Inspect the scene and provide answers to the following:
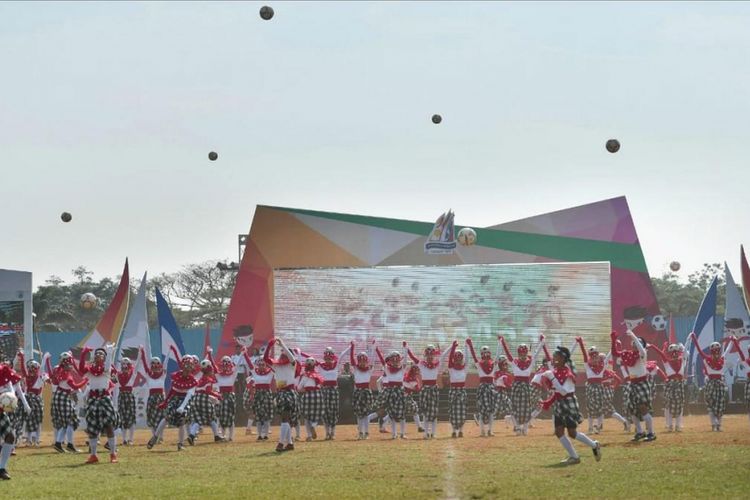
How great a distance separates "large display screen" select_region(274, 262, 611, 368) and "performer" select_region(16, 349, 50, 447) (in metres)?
14.1

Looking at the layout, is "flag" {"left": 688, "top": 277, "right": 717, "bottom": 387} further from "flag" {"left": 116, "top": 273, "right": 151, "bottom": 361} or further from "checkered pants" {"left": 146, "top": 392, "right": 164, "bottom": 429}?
"checkered pants" {"left": 146, "top": 392, "right": 164, "bottom": 429}

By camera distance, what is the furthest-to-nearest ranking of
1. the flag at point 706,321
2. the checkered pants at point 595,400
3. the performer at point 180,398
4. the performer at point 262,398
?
the flag at point 706,321 < the checkered pants at point 595,400 < the performer at point 262,398 < the performer at point 180,398

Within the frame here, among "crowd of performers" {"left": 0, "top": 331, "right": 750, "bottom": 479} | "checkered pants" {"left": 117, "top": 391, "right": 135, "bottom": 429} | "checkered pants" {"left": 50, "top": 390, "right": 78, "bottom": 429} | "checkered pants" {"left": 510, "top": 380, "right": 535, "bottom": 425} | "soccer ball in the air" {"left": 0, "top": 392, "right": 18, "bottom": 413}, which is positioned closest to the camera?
"soccer ball in the air" {"left": 0, "top": 392, "right": 18, "bottom": 413}

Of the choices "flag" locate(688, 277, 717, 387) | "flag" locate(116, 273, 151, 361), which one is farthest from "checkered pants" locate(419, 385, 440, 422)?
"flag" locate(688, 277, 717, 387)

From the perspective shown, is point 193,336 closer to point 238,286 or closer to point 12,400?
point 238,286

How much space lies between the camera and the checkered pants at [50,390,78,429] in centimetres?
3391

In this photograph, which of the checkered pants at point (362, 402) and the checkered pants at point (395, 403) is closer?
the checkered pants at point (395, 403)

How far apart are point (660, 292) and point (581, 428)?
74.5m

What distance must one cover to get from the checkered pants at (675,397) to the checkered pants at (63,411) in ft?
52.8

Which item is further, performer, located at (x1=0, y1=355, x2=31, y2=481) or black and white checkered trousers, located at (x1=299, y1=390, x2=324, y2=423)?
black and white checkered trousers, located at (x1=299, y1=390, x2=324, y2=423)

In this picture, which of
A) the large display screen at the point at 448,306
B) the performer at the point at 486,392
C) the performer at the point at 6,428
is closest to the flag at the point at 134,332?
the large display screen at the point at 448,306

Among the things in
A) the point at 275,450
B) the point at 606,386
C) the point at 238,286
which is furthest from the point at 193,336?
the point at 275,450

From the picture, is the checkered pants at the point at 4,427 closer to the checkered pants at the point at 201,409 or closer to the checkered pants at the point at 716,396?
the checkered pants at the point at 201,409

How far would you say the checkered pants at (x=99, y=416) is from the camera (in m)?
28.0
